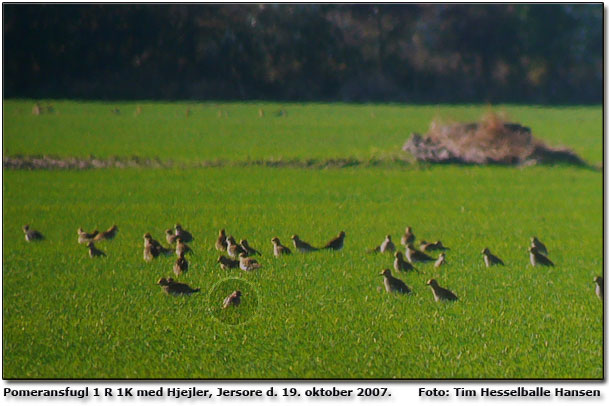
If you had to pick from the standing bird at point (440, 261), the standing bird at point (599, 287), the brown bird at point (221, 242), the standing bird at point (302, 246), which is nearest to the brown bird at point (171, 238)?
the brown bird at point (221, 242)

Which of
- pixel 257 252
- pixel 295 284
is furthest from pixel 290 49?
pixel 295 284

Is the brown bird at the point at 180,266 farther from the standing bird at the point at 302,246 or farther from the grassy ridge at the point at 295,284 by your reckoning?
the standing bird at the point at 302,246

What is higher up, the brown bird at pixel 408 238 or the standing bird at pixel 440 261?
the brown bird at pixel 408 238

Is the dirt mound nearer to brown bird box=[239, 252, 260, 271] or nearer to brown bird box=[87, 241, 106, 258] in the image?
brown bird box=[239, 252, 260, 271]

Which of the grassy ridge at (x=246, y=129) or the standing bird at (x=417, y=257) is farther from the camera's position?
the grassy ridge at (x=246, y=129)

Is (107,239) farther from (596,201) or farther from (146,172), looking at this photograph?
(596,201)

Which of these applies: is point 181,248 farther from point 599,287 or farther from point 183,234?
point 599,287
